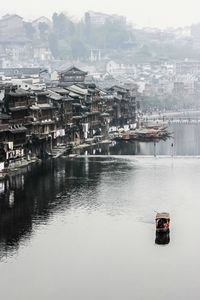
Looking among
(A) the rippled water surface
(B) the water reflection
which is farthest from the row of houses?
(A) the rippled water surface

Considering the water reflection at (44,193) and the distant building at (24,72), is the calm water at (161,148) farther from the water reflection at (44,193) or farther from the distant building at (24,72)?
the distant building at (24,72)

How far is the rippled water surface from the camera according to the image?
31875 mm

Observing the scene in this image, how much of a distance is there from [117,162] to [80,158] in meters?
4.47

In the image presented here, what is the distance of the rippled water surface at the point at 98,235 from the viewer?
1255 inches

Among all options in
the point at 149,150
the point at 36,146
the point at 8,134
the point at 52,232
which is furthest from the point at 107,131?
the point at 52,232

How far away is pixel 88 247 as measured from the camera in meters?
37.3

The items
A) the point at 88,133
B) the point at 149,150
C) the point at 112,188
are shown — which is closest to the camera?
the point at 112,188

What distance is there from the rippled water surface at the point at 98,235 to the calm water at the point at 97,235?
4cm

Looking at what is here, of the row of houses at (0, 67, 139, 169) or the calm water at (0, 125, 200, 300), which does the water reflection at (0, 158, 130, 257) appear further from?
the row of houses at (0, 67, 139, 169)

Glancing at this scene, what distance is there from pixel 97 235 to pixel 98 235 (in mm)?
54

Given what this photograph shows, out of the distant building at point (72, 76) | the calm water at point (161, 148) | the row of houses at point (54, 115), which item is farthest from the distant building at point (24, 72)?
the calm water at point (161, 148)

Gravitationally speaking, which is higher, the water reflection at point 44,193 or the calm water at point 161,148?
the calm water at point 161,148

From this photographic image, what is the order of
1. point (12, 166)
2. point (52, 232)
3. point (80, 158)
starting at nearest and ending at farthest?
point (52, 232), point (12, 166), point (80, 158)

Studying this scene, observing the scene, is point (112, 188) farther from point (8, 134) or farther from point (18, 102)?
point (18, 102)
